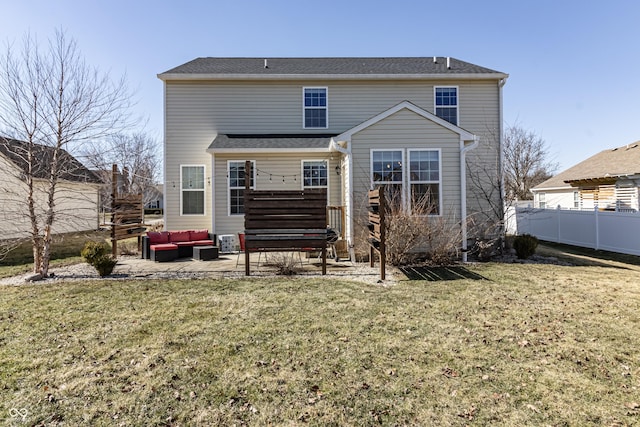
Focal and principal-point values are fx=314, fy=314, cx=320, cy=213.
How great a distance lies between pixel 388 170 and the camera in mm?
9500

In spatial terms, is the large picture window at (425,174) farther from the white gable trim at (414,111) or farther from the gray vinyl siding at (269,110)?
the gray vinyl siding at (269,110)

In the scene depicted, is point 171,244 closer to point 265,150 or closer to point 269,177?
point 269,177

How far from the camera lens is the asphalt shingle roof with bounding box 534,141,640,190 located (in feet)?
51.4

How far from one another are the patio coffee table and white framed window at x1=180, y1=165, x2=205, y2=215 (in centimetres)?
298

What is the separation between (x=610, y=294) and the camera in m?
6.27

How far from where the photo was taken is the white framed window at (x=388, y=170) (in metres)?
9.45

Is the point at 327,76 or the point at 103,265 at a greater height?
the point at 327,76

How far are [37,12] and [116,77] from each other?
2568 millimetres

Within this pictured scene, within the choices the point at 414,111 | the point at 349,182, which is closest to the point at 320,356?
the point at 349,182

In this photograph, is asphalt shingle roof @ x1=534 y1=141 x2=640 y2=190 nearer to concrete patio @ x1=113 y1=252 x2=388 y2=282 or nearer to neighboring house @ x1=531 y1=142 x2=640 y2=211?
neighboring house @ x1=531 y1=142 x2=640 y2=211

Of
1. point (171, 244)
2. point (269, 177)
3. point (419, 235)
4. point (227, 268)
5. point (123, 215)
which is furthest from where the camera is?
point (269, 177)

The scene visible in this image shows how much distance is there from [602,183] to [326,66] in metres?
16.3

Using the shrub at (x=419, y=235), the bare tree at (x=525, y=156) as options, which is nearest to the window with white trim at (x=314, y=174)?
the shrub at (x=419, y=235)

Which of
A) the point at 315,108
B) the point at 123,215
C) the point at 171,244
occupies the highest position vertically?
the point at 315,108
